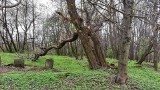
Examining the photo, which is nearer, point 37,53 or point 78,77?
point 78,77

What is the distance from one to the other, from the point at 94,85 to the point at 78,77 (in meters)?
1.07

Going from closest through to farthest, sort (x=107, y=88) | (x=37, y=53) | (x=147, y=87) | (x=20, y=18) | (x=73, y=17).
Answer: (x=107, y=88) → (x=147, y=87) → (x=73, y=17) → (x=37, y=53) → (x=20, y=18)

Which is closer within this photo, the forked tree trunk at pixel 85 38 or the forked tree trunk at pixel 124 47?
the forked tree trunk at pixel 124 47

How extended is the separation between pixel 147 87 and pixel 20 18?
3151 centimetres

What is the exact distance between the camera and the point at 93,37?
14.2 metres

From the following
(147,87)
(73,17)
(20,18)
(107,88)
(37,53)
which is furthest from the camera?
(20,18)

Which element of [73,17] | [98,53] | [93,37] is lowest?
[98,53]

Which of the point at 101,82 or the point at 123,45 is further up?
the point at 123,45

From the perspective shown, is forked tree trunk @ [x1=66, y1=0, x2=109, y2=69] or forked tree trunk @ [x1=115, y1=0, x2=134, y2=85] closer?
forked tree trunk @ [x1=115, y1=0, x2=134, y2=85]

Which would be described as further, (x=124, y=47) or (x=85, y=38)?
(x=85, y=38)

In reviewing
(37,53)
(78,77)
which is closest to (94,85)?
(78,77)

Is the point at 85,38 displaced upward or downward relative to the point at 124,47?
upward

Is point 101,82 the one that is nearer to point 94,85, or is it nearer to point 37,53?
point 94,85

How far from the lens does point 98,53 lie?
1406cm
